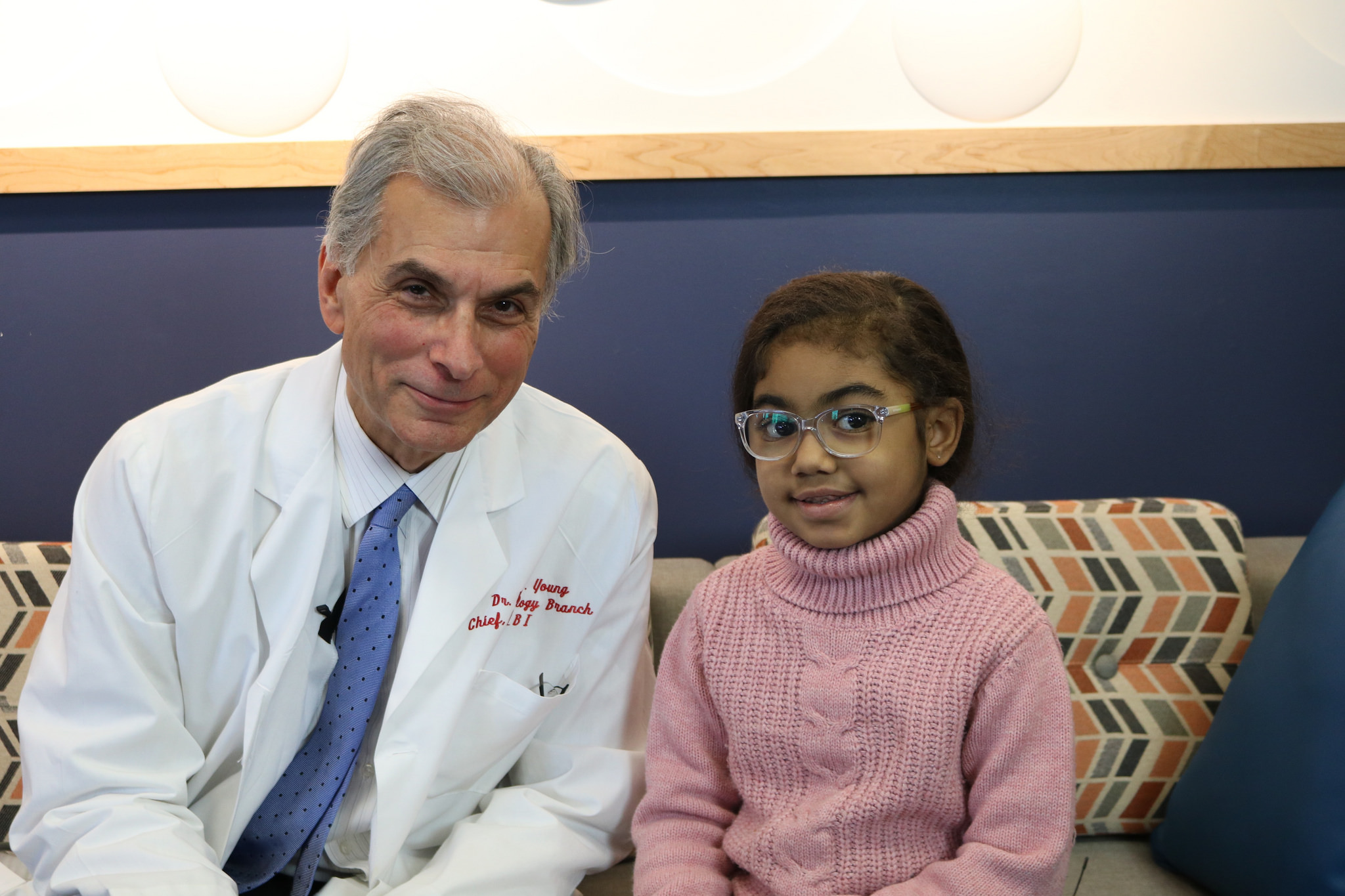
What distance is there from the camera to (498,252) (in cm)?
131

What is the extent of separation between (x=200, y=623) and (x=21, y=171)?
1.16 m

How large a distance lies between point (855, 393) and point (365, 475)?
676mm

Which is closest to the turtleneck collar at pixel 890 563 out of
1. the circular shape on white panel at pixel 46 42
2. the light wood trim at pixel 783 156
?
the light wood trim at pixel 783 156

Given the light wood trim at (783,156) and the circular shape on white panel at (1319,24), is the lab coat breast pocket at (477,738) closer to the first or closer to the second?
the light wood trim at (783,156)

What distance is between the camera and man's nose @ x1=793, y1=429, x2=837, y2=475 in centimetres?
127

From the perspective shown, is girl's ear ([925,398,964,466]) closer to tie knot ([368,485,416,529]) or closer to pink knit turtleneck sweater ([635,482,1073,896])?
pink knit turtleneck sweater ([635,482,1073,896])

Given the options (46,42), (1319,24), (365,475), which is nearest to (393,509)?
(365,475)

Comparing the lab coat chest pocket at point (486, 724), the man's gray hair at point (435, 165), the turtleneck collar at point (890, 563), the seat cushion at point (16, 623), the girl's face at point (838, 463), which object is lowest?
the seat cushion at point (16, 623)

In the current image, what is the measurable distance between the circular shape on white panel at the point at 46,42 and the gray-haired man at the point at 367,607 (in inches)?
41.1

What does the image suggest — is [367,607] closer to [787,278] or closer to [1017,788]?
[1017,788]

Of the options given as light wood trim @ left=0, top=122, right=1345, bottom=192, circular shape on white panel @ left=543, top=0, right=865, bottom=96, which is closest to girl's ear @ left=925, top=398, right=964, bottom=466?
light wood trim @ left=0, top=122, right=1345, bottom=192

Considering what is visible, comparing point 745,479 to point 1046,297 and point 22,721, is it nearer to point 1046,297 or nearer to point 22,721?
point 1046,297

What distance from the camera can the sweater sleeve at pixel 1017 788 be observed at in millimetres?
1168

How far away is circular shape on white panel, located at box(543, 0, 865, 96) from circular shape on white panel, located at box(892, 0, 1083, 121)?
27 cm
